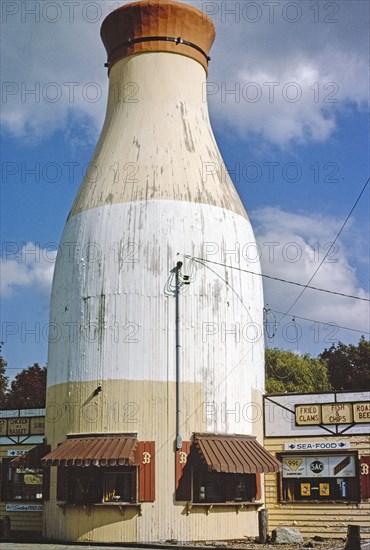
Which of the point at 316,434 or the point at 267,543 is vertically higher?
the point at 316,434

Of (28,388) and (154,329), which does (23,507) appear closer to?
(154,329)

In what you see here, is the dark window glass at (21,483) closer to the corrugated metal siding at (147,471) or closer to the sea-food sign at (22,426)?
the sea-food sign at (22,426)

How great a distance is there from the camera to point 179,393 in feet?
81.9

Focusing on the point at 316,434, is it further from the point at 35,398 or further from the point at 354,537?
the point at 35,398

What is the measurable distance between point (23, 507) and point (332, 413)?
12.0 m

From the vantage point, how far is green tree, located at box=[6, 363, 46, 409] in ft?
173

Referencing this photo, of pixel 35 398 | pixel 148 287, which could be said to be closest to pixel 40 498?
pixel 148 287

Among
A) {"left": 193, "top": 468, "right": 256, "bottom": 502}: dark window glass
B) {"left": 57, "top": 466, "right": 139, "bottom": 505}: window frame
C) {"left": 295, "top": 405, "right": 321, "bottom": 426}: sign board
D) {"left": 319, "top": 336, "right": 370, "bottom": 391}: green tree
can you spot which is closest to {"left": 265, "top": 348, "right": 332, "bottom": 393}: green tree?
{"left": 319, "top": 336, "right": 370, "bottom": 391}: green tree

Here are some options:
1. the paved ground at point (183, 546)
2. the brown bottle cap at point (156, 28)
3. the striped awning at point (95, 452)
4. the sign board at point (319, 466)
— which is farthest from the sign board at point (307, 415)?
the brown bottle cap at point (156, 28)

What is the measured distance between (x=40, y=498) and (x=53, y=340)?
6.27 m

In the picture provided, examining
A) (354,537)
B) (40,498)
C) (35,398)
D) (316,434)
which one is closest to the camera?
(354,537)

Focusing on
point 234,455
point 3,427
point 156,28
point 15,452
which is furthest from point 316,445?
point 156,28

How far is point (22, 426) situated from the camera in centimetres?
3083

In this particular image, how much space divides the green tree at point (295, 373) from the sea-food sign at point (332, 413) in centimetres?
2850
